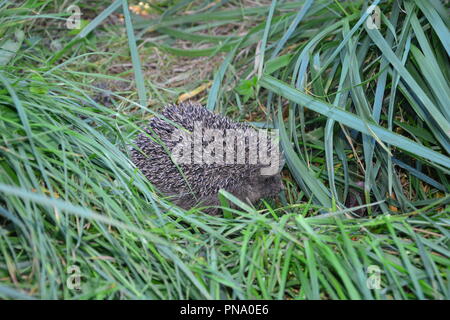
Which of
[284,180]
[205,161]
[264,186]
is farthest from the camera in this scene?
[284,180]

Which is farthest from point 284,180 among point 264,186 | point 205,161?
point 205,161

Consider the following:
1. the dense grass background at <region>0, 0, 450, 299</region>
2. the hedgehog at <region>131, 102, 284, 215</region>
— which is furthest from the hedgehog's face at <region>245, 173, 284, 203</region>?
the dense grass background at <region>0, 0, 450, 299</region>

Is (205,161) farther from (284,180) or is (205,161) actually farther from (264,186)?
(284,180)

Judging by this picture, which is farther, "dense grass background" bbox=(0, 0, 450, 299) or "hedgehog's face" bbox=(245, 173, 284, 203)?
"hedgehog's face" bbox=(245, 173, 284, 203)

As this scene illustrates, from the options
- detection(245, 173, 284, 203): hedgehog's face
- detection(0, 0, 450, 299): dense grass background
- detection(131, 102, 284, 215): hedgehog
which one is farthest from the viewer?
detection(245, 173, 284, 203): hedgehog's face

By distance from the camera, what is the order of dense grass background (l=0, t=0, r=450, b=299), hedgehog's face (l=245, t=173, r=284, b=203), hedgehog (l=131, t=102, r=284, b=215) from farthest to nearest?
hedgehog's face (l=245, t=173, r=284, b=203)
hedgehog (l=131, t=102, r=284, b=215)
dense grass background (l=0, t=0, r=450, b=299)

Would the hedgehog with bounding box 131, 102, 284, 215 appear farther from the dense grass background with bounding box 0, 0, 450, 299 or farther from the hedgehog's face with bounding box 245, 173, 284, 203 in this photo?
the dense grass background with bounding box 0, 0, 450, 299
